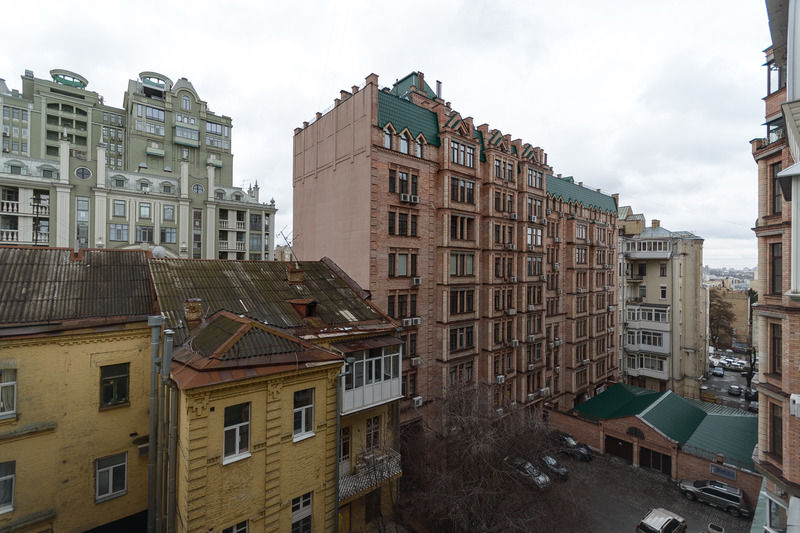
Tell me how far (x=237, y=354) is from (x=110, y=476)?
8.03m

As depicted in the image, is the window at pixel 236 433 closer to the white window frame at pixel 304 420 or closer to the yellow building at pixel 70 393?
the white window frame at pixel 304 420

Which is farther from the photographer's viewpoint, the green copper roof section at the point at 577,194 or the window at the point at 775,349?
the green copper roof section at the point at 577,194

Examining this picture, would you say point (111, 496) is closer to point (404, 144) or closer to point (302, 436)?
point (302, 436)

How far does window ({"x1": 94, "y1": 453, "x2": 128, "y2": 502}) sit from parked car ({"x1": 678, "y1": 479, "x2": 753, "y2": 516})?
33941mm

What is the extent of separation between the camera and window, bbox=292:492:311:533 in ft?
43.6

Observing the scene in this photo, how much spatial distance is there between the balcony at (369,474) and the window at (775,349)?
1761 centimetres

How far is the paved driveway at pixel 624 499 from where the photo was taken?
2202 centimetres

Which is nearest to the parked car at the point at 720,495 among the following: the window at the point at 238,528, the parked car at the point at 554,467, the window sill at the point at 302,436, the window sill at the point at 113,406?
the parked car at the point at 554,467

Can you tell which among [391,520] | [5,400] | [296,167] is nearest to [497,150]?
[296,167]

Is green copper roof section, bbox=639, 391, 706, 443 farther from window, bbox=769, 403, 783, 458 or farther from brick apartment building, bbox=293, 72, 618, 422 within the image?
window, bbox=769, 403, 783, 458

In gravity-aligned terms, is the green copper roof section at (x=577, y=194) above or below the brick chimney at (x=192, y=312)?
above

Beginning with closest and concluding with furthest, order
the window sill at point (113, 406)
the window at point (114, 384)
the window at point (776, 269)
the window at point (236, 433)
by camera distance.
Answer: the window at point (236, 433) < the window sill at point (113, 406) < the window at point (114, 384) < the window at point (776, 269)

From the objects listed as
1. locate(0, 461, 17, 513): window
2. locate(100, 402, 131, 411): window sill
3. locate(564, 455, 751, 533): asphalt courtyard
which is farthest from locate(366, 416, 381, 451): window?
locate(0, 461, 17, 513): window

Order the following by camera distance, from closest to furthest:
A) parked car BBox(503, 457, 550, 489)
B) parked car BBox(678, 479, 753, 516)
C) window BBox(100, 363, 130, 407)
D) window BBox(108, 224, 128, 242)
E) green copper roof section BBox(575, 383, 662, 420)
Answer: window BBox(100, 363, 130, 407) → parked car BBox(503, 457, 550, 489) → parked car BBox(678, 479, 753, 516) → green copper roof section BBox(575, 383, 662, 420) → window BBox(108, 224, 128, 242)
